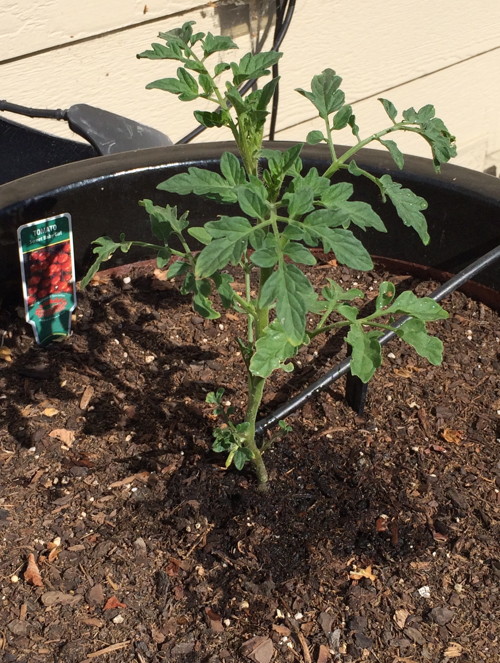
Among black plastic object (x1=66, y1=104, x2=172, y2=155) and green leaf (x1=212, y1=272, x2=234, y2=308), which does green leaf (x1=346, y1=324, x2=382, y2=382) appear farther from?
black plastic object (x1=66, y1=104, x2=172, y2=155)

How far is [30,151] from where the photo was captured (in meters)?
1.58

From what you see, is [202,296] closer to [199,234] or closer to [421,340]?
[199,234]

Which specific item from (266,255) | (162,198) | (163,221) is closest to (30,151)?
(162,198)

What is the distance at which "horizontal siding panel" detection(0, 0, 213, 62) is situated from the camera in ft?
5.81

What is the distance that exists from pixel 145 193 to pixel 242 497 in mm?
542

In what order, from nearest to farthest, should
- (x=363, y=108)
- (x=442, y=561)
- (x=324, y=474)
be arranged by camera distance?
(x=442, y=561)
(x=324, y=474)
(x=363, y=108)

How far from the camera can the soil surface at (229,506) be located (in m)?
1.05

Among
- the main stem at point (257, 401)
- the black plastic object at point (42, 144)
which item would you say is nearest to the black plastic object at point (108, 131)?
the black plastic object at point (42, 144)

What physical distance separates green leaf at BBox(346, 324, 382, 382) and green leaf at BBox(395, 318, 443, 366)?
0.15 ft

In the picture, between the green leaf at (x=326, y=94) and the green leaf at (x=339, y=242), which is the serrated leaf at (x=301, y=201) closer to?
the green leaf at (x=339, y=242)

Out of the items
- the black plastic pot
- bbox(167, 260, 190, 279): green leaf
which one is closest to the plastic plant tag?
the black plastic pot

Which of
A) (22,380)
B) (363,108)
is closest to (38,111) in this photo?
(22,380)

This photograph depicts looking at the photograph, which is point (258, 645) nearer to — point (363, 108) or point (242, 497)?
point (242, 497)

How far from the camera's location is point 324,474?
1.23 meters
